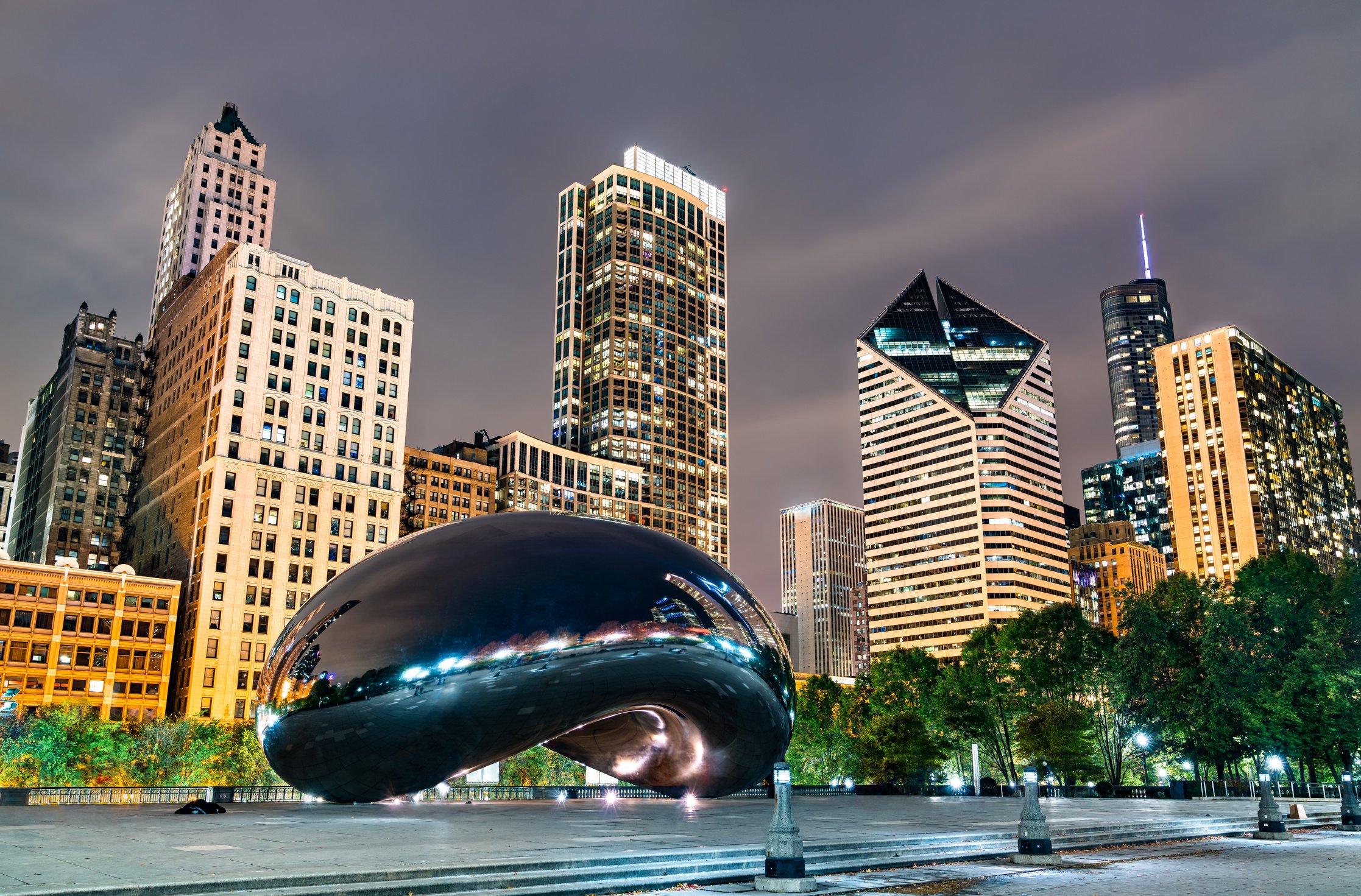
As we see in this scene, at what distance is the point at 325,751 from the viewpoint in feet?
40.3

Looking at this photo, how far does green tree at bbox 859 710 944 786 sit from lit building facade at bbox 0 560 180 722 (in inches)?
2748

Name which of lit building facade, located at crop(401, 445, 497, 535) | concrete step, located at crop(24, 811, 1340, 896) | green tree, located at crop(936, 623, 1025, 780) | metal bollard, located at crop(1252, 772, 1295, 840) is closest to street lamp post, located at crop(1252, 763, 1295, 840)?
metal bollard, located at crop(1252, 772, 1295, 840)

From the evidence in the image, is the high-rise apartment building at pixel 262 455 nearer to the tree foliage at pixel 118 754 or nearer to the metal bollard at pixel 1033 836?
the tree foliage at pixel 118 754

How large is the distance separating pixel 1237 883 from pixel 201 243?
18150 cm

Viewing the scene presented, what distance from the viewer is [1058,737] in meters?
57.2

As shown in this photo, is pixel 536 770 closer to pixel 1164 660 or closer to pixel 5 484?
pixel 1164 660

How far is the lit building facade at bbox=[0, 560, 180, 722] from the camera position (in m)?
92.9

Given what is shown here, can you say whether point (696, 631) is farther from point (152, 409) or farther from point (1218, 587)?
point (152, 409)

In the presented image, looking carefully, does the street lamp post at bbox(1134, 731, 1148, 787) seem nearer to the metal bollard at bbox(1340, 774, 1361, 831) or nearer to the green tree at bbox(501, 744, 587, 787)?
the metal bollard at bbox(1340, 774, 1361, 831)

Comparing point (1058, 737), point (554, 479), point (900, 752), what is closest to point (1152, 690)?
A: point (1058, 737)

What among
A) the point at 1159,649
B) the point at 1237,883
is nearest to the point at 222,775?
the point at 1159,649

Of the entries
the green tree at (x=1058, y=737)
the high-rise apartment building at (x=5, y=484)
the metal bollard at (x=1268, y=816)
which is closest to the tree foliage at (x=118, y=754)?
the green tree at (x=1058, y=737)

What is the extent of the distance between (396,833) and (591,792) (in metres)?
27.0

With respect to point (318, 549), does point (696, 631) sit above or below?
below
